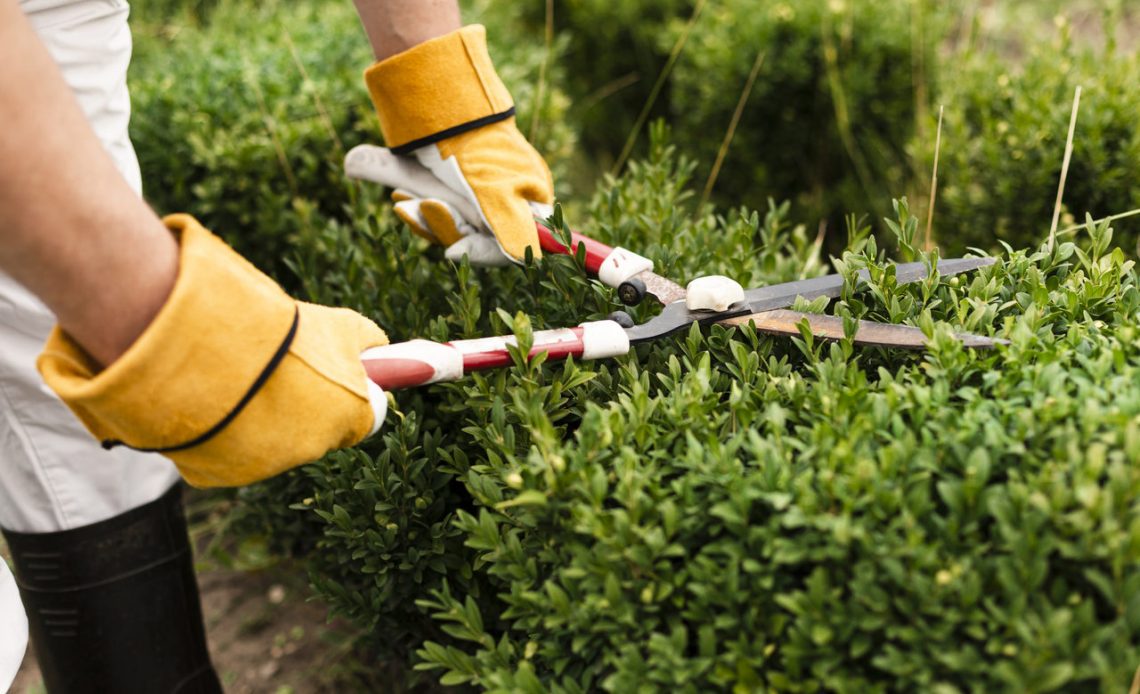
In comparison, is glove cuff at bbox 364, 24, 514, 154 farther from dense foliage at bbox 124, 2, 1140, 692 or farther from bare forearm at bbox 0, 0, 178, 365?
bare forearm at bbox 0, 0, 178, 365

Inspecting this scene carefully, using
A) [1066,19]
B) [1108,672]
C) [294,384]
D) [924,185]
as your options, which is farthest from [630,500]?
[1066,19]

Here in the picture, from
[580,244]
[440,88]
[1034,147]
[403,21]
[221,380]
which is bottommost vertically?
[1034,147]

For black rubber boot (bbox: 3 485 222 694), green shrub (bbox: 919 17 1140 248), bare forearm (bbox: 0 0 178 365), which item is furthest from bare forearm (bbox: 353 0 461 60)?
green shrub (bbox: 919 17 1140 248)

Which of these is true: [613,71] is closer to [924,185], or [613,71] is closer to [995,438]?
[924,185]

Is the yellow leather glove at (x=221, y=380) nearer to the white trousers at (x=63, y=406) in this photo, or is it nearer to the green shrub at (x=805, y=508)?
the green shrub at (x=805, y=508)

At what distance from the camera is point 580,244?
188cm

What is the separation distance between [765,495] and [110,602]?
1.43 metres

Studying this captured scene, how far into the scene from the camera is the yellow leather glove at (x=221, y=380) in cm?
125

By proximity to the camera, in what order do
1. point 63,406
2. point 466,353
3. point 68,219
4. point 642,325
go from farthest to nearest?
point 63,406
point 642,325
point 466,353
point 68,219

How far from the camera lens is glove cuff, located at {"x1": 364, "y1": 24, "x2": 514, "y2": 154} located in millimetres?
1951

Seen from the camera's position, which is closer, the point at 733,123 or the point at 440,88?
the point at 440,88

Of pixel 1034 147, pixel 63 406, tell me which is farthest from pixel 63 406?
pixel 1034 147

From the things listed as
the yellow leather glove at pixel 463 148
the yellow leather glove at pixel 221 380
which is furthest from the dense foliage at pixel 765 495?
the yellow leather glove at pixel 221 380

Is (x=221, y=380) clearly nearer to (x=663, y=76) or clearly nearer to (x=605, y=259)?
(x=605, y=259)
